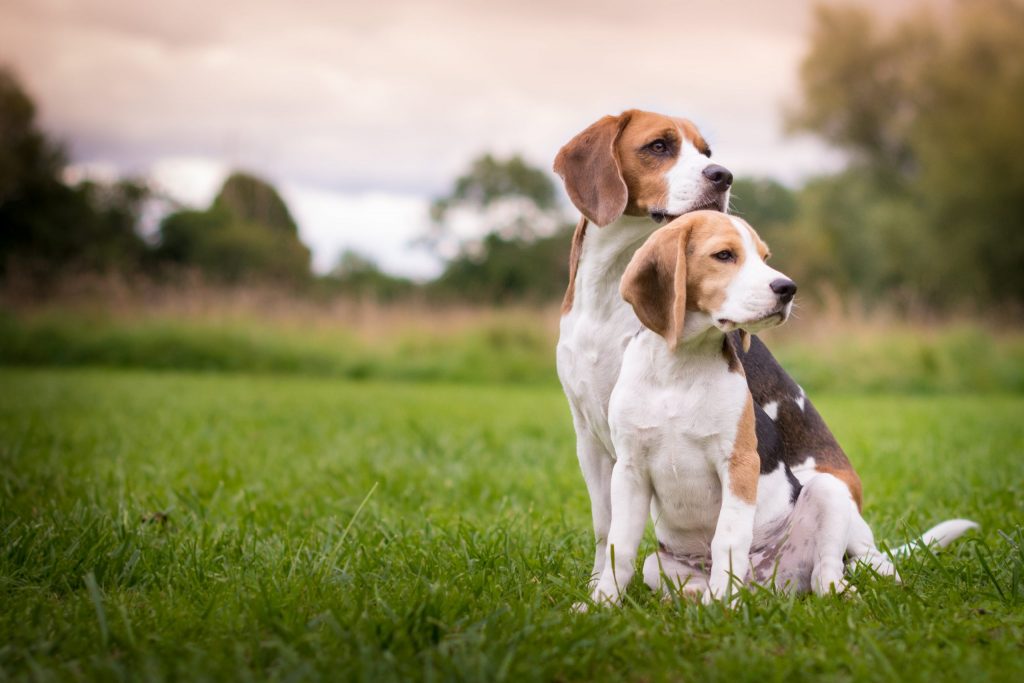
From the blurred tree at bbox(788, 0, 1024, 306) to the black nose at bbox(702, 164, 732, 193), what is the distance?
→ 23.8 meters

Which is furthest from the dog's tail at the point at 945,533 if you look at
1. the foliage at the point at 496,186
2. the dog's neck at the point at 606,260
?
the foliage at the point at 496,186

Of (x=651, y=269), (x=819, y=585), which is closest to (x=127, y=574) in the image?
(x=651, y=269)

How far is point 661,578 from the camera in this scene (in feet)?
9.87

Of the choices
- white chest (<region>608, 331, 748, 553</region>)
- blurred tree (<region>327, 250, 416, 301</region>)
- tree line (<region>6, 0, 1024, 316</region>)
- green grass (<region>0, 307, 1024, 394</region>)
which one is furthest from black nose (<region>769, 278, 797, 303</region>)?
blurred tree (<region>327, 250, 416, 301</region>)

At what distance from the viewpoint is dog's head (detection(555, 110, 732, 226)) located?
317 centimetres

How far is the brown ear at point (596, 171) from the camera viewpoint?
126 inches

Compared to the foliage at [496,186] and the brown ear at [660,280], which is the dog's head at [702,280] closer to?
the brown ear at [660,280]

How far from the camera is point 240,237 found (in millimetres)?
30484

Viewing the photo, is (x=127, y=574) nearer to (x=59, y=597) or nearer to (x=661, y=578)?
(x=59, y=597)

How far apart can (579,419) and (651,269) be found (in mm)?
751

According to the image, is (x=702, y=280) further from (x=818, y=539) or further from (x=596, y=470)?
(x=818, y=539)

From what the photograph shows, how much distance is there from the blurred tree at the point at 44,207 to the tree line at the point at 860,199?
0.05m

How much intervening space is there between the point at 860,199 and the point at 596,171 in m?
31.5

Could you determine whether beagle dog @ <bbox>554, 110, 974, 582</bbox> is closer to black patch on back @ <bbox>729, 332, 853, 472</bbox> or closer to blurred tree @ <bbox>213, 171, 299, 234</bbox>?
black patch on back @ <bbox>729, 332, 853, 472</bbox>
